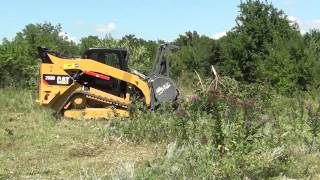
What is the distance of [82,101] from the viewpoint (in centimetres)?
1430

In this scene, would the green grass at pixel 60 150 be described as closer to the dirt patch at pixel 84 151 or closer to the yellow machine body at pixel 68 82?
the dirt patch at pixel 84 151

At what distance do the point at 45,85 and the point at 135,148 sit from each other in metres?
5.29

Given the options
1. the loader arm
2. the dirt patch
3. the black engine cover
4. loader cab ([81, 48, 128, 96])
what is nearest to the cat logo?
the loader arm

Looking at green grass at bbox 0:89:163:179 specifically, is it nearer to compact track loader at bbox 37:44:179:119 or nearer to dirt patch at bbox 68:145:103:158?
dirt patch at bbox 68:145:103:158

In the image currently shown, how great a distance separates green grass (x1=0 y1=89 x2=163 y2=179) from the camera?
25.3 feet

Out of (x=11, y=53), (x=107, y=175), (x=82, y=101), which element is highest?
(x=11, y=53)

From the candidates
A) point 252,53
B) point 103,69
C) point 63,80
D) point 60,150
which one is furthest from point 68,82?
point 252,53

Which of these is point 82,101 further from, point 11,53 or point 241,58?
point 241,58

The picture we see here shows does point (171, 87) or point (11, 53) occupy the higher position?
point (11, 53)

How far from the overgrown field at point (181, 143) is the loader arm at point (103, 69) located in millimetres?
1337

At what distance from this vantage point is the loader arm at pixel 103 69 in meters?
14.3

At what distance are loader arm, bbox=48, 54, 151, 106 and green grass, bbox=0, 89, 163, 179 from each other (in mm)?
1345

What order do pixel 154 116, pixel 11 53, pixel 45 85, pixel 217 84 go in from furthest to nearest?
pixel 11 53 < pixel 45 85 < pixel 217 84 < pixel 154 116

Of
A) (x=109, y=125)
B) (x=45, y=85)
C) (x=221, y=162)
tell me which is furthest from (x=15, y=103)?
(x=221, y=162)
